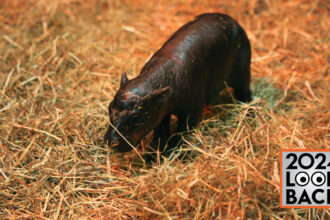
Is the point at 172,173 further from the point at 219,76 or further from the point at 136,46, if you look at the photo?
the point at 136,46

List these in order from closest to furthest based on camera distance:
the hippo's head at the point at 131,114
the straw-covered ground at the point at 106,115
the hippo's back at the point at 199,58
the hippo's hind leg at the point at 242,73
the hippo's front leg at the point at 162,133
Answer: the straw-covered ground at the point at 106,115 < the hippo's head at the point at 131,114 < the hippo's back at the point at 199,58 < the hippo's front leg at the point at 162,133 < the hippo's hind leg at the point at 242,73

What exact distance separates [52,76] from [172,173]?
2.24m

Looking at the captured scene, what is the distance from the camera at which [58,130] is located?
12.6 ft

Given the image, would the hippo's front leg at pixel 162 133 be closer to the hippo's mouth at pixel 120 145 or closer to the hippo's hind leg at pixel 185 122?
the hippo's hind leg at pixel 185 122

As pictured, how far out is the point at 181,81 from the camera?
336 centimetres

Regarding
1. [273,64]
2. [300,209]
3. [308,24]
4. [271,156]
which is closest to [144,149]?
[271,156]

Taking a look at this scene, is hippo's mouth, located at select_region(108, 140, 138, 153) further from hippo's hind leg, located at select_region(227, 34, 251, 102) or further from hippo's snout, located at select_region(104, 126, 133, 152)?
hippo's hind leg, located at select_region(227, 34, 251, 102)

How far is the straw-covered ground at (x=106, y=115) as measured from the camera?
2.92 meters

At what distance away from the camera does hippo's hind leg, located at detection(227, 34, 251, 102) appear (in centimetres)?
408

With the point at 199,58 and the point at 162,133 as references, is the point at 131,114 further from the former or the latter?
the point at 199,58

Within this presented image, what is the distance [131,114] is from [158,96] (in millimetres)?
259

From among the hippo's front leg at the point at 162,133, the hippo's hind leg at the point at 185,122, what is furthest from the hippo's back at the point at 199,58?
the hippo's front leg at the point at 162,133

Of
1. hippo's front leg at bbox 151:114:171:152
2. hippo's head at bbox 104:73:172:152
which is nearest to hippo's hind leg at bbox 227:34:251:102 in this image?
hippo's front leg at bbox 151:114:171:152

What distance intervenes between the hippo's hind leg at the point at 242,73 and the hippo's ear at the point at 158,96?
46.2 inches
